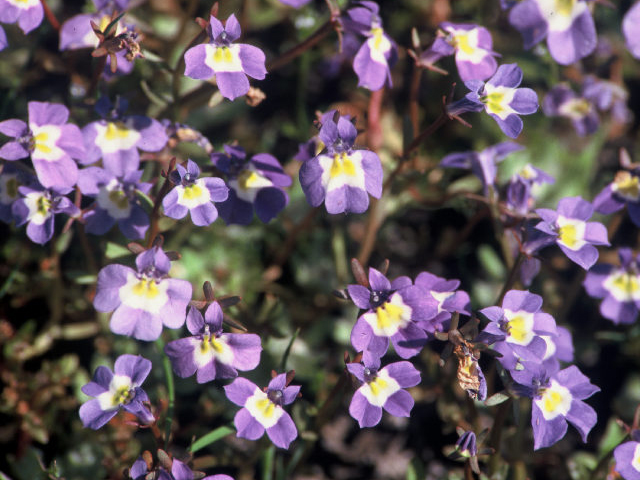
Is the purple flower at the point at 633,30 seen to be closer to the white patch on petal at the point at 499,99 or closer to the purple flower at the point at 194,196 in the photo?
the white patch on petal at the point at 499,99

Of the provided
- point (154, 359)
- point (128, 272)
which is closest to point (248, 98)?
point (128, 272)

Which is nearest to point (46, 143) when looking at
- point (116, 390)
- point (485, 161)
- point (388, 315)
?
point (116, 390)

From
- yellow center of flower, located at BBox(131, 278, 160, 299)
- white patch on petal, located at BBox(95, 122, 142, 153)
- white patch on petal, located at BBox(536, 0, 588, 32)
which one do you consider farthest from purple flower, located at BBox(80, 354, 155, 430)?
white patch on petal, located at BBox(536, 0, 588, 32)

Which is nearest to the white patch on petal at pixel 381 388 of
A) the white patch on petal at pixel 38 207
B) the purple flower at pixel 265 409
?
the purple flower at pixel 265 409

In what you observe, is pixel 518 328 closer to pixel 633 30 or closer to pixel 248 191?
pixel 248 191

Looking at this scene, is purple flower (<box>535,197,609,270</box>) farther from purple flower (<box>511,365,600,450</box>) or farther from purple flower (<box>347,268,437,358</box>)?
purple flower (<box>347,268,437,358</box>)

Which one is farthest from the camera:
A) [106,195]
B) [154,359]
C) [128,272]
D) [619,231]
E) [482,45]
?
[619,231]

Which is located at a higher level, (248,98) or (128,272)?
(248,98)

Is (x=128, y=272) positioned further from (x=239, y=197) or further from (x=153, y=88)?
(x=153, y=88)

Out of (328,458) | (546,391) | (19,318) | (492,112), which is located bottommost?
(328,458)
